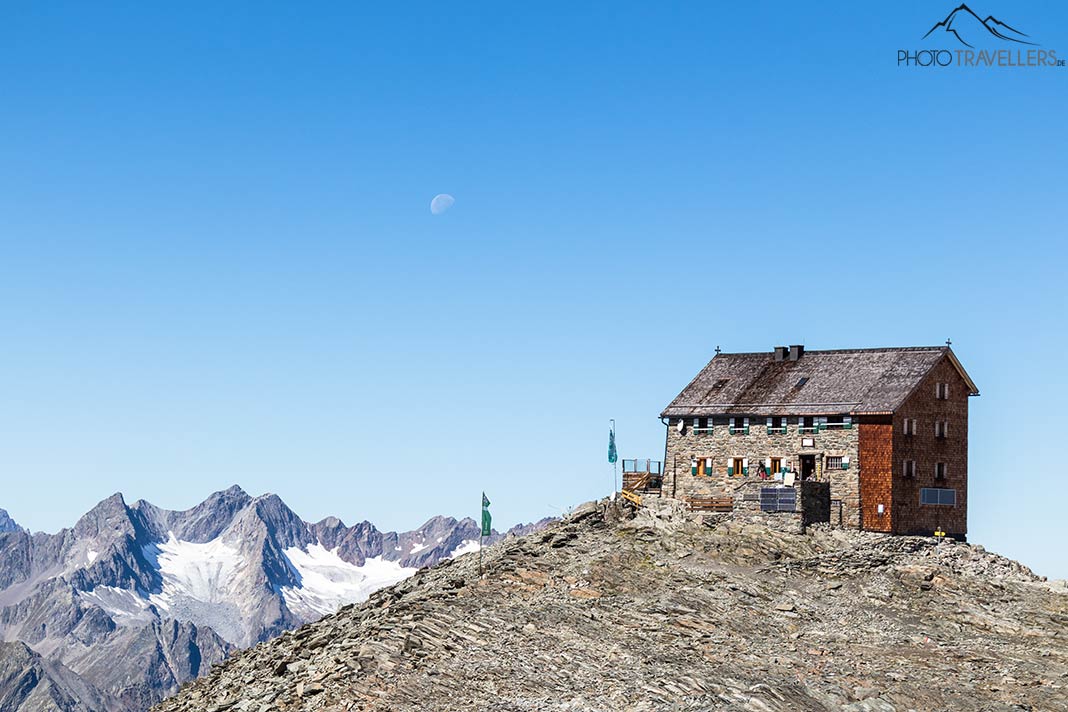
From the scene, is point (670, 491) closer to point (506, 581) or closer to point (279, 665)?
point (506, 581)

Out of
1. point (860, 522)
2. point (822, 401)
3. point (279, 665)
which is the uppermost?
point (822, 401)

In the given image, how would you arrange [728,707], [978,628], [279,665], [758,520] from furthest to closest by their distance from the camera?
[758,520], [978,628], [279,665], [728,707]

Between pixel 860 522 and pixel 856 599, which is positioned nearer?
pixel 856 599

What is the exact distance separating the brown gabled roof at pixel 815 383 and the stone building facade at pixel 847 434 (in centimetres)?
8

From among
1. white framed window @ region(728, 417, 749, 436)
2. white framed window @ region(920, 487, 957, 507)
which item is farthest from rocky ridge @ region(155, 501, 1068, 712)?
white framed window @ region(728, 417, 749, 436)

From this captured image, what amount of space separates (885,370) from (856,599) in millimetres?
21469

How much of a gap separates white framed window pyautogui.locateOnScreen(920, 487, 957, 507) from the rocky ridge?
603 cm

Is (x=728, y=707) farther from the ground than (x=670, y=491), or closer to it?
closer to it

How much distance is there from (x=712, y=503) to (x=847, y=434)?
373 inches

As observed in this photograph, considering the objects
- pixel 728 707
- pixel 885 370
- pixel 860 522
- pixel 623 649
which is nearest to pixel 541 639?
pixel 623 649

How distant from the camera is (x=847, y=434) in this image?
8250 cm

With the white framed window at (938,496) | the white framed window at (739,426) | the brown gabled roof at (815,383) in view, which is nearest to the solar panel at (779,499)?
the white framed window at (739,426)

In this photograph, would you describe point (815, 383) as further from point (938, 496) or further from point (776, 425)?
point (938, 496)

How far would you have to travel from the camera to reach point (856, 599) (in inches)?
2699
